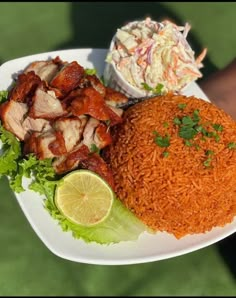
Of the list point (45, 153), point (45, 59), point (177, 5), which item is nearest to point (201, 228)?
point (45, 153)

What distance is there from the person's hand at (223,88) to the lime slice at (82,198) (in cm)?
154

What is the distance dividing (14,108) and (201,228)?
1.35 m

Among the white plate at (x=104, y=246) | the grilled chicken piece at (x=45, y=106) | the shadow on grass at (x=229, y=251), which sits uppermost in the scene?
the grilled chicken piece at (x=45, y=106)

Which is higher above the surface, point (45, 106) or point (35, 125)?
point (45, 106)

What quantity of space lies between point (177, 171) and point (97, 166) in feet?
1.55

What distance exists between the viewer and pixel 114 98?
3.70 m

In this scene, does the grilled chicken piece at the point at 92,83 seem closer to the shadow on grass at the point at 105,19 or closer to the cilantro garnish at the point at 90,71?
the cilantro garnish at the point at 90,71

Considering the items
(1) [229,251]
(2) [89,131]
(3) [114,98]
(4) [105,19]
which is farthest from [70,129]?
(4) [105,19]

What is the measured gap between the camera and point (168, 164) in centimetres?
332

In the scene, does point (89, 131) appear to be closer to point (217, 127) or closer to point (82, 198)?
point (82, 198)

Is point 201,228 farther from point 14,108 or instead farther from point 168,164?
point 14,108

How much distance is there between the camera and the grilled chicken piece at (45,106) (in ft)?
10.9

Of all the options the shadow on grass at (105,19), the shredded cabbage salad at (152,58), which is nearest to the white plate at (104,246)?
the shredded cabbage salad at (152,58)

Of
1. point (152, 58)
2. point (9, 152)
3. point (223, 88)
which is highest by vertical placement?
point (152, 58)
